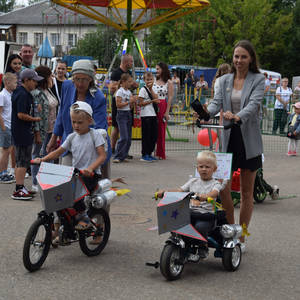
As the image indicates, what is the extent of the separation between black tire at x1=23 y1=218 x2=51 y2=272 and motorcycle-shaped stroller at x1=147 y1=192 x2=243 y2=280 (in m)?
0.90

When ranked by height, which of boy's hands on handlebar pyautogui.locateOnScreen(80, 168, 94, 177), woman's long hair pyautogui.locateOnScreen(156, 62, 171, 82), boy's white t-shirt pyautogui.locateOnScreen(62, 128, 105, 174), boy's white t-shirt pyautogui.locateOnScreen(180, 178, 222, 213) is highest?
woman's long hair pyautogui.locateOnScreen(156, 62, 171, 82)

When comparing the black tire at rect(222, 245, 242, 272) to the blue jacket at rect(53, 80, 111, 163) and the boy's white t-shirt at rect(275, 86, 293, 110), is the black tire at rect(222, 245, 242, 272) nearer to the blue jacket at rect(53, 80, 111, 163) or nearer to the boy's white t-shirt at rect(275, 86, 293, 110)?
the blue jacket at rect(53, 80, 111, 163)

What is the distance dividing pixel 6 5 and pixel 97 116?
10700 centimetres

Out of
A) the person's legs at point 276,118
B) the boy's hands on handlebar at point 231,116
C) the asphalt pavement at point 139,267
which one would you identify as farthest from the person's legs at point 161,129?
the boy's hands on handlebar at point 231,116

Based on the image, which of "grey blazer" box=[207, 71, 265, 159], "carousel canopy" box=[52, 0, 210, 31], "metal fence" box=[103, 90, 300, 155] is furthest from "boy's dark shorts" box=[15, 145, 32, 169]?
"carousel canopy" box=[52, 0, 210, 31]

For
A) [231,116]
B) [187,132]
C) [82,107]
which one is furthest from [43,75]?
[187,132]

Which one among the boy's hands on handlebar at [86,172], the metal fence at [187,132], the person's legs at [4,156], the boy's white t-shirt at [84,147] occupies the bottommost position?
the metal fence at [187,132]

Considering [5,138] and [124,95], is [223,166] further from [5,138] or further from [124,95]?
[124,95]

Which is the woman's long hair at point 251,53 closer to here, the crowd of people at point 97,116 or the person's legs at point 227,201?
the crowd of people at point 97,116

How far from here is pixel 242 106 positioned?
5.72 metres

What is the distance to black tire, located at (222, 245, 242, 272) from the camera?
17.4 feet

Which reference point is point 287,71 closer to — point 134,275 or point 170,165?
point 170,165

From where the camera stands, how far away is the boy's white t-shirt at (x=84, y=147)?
5.78 metres

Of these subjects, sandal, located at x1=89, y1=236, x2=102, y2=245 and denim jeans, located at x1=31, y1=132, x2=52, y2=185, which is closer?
sandal, located at x1=89, y1=236, x2=102, y2=245
